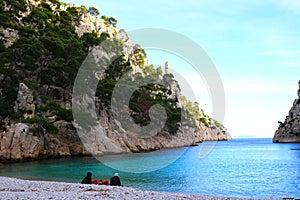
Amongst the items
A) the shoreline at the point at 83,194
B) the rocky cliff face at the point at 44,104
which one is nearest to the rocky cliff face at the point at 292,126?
the rocky cliff face at the point at 44,104

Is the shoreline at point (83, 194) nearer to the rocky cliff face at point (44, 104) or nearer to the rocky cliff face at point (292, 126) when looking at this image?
the rocky cliff face at point (44, 104)

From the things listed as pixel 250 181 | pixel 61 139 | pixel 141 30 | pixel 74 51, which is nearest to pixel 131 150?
pixel 61 139

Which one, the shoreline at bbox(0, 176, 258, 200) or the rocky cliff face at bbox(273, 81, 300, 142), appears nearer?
the shoreline at bbox(0, 176, 258, 200)

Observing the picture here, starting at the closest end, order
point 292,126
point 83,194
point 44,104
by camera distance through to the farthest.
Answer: point 83,194 → point 44,104 → point 292,126

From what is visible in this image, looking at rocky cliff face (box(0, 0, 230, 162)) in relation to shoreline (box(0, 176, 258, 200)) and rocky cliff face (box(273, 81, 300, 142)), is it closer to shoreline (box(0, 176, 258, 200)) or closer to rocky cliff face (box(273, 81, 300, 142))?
shoreline (box(0, 176, 258, 200))

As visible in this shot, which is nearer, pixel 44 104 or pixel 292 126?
pixel 44 104

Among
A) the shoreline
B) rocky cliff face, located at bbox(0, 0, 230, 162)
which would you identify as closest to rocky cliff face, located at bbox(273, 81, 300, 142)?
rocky cliff face, located at bbox(0, 0, 230, 162)

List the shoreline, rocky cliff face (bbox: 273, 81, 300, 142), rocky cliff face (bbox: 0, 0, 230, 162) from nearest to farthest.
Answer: the shoreline → rocky cliff face (bbox: 0, 0, 230, 162) → rocky cliff face (bbox: 273, 81, 300, 142)

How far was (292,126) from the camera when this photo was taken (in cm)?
10331

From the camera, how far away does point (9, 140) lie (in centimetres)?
3516

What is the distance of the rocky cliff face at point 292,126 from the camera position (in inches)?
3920

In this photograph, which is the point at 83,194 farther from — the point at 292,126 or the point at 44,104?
the point at 292,126

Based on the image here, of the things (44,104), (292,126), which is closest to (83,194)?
(44,104)

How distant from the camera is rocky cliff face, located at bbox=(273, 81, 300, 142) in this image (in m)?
99.6
